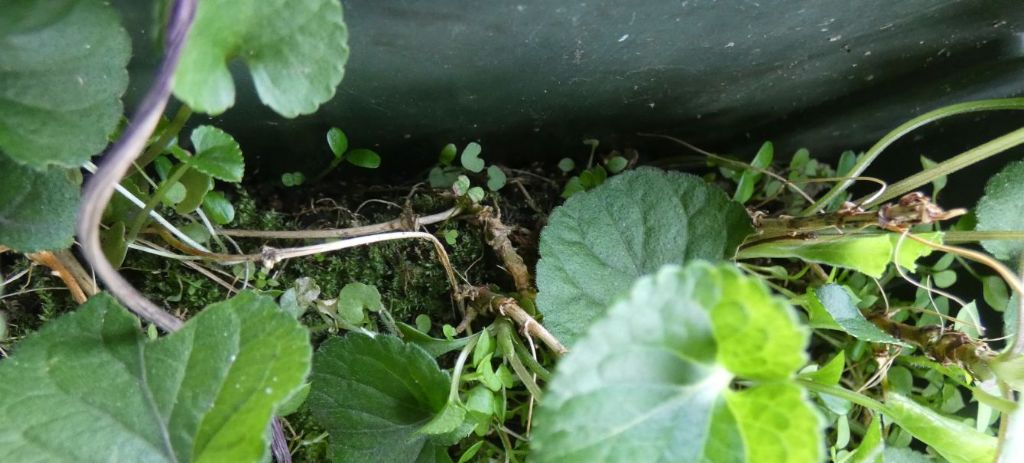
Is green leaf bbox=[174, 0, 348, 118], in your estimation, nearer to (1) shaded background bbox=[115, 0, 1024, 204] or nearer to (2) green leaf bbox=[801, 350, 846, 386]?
(1) shaded background bbox=[115, 0, 1024, 204]

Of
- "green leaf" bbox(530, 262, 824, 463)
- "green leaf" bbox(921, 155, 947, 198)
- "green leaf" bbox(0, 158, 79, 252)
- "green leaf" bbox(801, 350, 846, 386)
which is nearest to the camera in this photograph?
"green leaf" bbox(530, 262, 824, 463)

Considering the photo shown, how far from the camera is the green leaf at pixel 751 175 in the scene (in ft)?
3.08

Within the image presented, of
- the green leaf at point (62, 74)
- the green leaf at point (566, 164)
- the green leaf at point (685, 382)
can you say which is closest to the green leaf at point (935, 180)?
the green leaf at point (566, 164)

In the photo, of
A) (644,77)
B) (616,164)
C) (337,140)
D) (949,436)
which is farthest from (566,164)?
(949,436)

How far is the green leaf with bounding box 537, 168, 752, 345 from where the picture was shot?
0.83 m

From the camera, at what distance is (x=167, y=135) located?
0.68m

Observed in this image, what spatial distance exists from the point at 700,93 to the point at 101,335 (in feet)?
2.18

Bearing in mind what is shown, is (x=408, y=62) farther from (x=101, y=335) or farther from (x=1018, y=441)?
(x=1018, y=441)

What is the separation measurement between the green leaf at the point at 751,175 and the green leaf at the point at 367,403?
0.45 m

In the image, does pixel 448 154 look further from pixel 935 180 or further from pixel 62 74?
pixel 935 180

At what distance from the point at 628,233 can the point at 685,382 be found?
302 millimetres

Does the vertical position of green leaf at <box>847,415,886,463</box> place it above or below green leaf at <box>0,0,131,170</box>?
below

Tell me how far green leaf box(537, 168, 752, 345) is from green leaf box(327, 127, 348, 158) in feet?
0.80

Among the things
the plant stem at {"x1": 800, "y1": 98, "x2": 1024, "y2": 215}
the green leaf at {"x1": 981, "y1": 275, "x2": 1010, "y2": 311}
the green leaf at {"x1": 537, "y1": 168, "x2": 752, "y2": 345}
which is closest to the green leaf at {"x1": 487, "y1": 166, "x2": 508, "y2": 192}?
the green leaf at {"x1": 537, "y1": 168, "x2": 752, "y2": 345}
